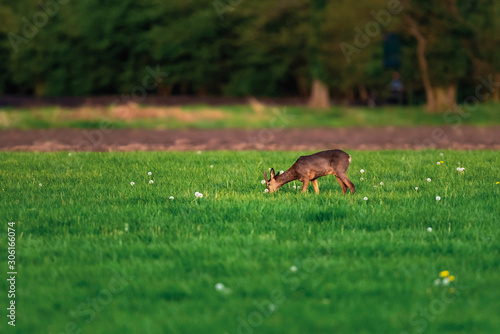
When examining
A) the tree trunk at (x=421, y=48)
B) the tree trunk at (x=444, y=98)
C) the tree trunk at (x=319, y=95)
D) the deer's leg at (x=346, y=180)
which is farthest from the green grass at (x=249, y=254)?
the tree trunk at (x=319, y=95)

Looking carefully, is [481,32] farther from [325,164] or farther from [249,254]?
[249,254]

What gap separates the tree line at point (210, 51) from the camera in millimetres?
31234

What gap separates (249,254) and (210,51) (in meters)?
44.1

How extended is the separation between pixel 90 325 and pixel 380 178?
22.5 ft

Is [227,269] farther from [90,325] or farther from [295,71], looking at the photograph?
[295,71]

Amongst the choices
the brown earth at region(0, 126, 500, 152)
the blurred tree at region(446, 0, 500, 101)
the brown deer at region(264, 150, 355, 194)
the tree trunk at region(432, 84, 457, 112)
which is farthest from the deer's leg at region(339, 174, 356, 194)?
the tree trunk at region(432, 84, 457, 112)

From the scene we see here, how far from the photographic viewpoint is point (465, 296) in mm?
5094

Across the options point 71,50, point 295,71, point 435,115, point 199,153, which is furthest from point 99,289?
point 71,50

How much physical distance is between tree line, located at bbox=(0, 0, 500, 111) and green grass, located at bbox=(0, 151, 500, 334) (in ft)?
69.7

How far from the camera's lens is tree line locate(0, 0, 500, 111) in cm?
3123

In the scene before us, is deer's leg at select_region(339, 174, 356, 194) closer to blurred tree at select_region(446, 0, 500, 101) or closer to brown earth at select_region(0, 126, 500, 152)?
brown earth at select_region(0, 126, 500, 152)

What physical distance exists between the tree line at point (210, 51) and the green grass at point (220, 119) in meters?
4.44

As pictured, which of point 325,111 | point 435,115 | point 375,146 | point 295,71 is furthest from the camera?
point 295,71

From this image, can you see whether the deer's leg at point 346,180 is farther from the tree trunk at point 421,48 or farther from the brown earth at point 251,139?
the tree trunk at point 421,48
